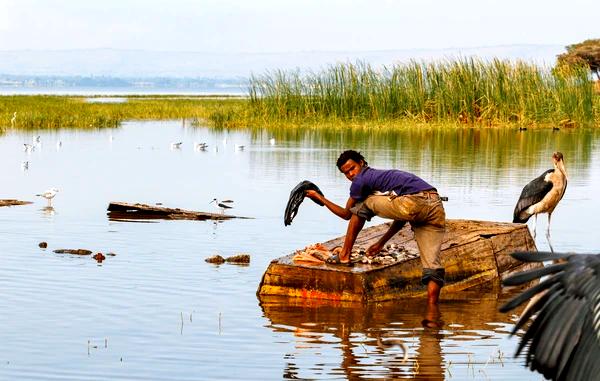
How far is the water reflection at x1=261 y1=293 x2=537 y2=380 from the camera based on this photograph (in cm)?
982

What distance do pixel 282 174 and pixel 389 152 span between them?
633 centimetres

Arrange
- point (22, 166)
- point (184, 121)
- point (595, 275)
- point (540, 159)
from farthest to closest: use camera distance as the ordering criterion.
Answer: point (184, 121) → point (540, 159) → point (22, 166) → point (595, 275)

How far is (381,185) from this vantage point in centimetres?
1217

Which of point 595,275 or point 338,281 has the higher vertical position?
point 595,275

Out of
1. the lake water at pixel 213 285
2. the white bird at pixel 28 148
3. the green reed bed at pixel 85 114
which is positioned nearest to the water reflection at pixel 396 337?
the lake water at pixel 213 285

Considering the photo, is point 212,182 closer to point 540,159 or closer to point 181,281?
point 540,159

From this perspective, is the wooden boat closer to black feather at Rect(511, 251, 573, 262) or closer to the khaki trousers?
the khaki trousers

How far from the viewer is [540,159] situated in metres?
32.1

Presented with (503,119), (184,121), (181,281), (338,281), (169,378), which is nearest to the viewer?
(169,378)

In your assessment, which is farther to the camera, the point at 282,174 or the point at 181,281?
the point at 282,174

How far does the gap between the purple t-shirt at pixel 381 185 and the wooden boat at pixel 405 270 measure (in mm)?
778

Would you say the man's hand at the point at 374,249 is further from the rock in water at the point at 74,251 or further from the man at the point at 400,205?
the rock in water at the point at 74,251

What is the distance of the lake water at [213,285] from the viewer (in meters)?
9.98

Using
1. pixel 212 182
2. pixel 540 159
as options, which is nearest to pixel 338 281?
pixel 212 182
